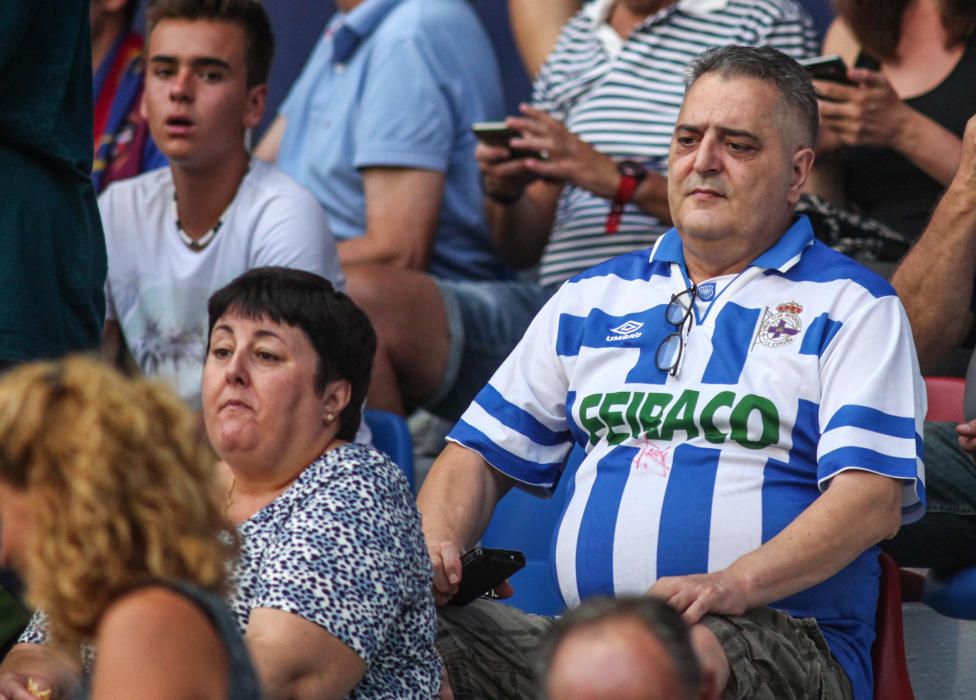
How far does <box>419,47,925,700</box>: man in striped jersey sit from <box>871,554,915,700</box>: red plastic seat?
4 centimetres

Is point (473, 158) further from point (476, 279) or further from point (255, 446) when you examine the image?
point (255, 446)

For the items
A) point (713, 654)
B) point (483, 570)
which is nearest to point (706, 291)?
point (483, 570)

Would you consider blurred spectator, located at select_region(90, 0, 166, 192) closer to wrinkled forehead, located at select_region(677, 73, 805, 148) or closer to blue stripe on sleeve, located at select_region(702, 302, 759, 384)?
wrinkled forehead, located at select_region(677, 73, 805, 148)

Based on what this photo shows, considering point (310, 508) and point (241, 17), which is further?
point (241, 17)

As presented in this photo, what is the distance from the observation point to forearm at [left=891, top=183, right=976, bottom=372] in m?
2.79

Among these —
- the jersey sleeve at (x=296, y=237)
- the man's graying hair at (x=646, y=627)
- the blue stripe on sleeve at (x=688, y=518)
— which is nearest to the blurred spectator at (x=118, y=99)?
the jersey sleeve at (x=296, y=237)

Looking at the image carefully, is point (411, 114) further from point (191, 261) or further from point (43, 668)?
point (43, 668)

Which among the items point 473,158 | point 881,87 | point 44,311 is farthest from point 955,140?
point 44,311

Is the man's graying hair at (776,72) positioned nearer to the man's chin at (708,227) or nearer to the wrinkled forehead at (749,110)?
the wrinkled forehead at (749,110)

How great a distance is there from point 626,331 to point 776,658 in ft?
2.09

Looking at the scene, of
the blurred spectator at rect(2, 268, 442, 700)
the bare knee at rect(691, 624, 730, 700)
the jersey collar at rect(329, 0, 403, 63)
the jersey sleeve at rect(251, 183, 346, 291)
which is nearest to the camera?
the blurred spectator at rect(2, 268, 442, 700)

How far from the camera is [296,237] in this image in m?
3.32

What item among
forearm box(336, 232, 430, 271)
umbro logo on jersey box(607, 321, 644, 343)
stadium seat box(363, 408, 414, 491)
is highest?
umbro logo on jersey box(607, 321, 644, 343)

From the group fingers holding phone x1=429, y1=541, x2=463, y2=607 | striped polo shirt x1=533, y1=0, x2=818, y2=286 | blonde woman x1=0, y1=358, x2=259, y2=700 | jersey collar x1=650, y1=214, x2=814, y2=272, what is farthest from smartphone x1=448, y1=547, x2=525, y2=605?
striped polo shirt x1=533, y1=0, x2=818, y2=286
